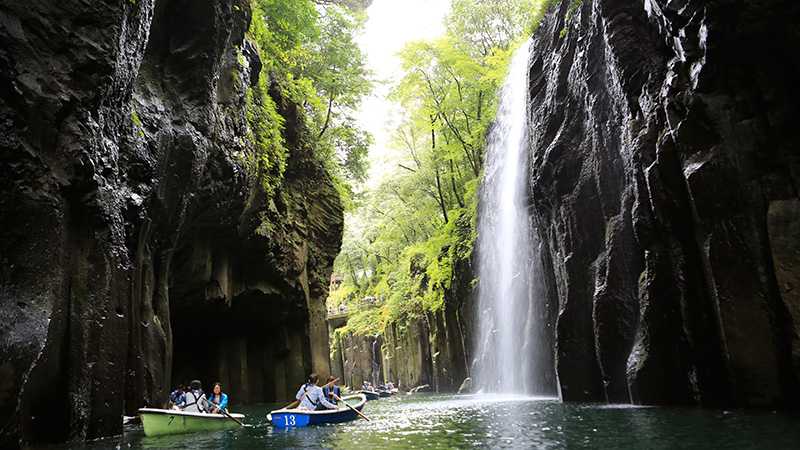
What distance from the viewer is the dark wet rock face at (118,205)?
7953 mm

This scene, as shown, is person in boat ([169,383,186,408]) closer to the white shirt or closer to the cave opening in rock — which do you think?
the white shirt

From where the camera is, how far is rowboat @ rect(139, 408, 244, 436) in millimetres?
11758

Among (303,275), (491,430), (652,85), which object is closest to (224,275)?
(303,275)

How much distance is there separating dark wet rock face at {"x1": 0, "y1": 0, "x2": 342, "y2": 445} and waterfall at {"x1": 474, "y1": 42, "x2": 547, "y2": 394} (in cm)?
851

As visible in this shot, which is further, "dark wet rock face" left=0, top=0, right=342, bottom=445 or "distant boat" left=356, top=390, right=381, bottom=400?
"distant boat" left=356, top=390, right=381, bottom=400

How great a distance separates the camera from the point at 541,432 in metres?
9.12

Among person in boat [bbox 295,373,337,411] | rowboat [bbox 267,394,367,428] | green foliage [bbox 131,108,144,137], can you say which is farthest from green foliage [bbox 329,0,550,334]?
rowboat [bbox 267,394,367,428]

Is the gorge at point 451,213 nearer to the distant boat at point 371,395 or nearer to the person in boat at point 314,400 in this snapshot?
the person in boat at point 314,400

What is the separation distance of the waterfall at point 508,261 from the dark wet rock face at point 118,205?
27.9 ft

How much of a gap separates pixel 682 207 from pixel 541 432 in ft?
17.4

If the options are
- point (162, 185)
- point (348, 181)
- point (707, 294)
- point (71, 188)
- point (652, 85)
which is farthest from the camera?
point (348, 181)

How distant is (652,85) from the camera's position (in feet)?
40.2

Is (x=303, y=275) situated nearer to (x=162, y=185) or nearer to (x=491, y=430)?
(x=162, y=185)

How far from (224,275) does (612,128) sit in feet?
47.5
